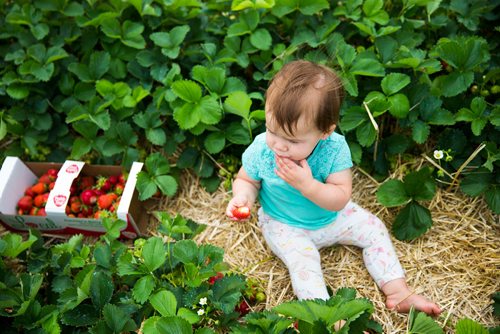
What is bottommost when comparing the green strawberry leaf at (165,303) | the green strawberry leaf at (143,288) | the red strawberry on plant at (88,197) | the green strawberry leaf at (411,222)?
the red strawberry on plant at (88,197)

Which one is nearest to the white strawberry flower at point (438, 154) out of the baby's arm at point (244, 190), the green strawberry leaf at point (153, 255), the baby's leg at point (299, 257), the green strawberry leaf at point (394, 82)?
the green strawberry leaf at point (394, 82)

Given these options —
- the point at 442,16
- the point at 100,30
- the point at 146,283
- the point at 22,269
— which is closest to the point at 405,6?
the point at 442,16

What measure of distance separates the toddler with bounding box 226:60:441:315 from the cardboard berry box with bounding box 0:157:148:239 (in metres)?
0.51

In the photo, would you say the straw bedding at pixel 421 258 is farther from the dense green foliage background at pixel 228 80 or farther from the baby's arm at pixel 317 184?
the baby's arm at pixel 317 184

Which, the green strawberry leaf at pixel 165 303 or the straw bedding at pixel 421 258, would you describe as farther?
the straw bedding at pixel 421 258

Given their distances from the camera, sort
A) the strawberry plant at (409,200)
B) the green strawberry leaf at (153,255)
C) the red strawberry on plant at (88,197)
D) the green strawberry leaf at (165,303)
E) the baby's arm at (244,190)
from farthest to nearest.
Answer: the red strawberry on plant at (88,197), the strawberry plant at (409,200), the baby's arm at (244,190), the green strawberry leaf at (153,255), the green strawberry leaf at (165,303)

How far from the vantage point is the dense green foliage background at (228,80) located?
2.03 meters

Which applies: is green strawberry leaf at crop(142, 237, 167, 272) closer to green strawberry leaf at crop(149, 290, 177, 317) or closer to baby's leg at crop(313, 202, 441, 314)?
green strawberry leaf at crop(149, 290, 177, 317)

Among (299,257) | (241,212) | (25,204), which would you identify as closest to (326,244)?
(299,257)

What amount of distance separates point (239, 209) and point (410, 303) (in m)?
0.74

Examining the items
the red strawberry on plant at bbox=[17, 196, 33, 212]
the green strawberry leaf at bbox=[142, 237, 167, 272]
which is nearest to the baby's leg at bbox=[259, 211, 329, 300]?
the green strawberry leaf at bbox=[142, 237, 167, 272]

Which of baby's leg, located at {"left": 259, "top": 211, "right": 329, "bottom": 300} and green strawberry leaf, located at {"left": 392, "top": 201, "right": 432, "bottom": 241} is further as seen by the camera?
green strawberry leaf, located at {"left": 392, "top": 201, "right": 432, "bottom": 241}

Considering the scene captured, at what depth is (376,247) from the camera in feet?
6.35

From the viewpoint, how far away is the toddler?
144 centimetres
